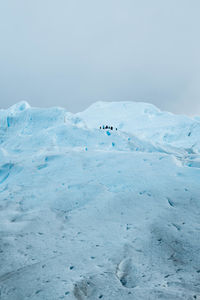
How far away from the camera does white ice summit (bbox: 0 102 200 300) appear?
1825 mm

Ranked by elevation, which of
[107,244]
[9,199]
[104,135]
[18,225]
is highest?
[107,244]

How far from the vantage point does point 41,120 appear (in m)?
11.9

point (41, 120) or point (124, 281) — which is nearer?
point (124, 281)

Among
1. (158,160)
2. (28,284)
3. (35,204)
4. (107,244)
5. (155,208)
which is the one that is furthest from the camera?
(158,160)

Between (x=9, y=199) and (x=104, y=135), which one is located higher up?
(x=9, y=199)

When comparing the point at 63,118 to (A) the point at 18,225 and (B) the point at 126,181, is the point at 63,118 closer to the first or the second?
(B) the point at 126,181

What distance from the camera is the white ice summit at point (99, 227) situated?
5.99ft

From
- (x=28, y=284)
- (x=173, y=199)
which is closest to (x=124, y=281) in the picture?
(x=28, y=284)

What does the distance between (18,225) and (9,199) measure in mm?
1283

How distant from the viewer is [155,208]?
300cm

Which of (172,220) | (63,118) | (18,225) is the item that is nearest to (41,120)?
(63,118)

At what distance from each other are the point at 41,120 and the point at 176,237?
10832 mm

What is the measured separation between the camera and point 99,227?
272 centimetres

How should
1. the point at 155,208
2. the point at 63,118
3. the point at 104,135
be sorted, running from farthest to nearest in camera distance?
the point at 63,118, the point at 104,135, the point at 155,208
